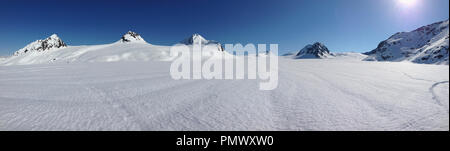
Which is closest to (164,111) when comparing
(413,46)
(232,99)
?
(232,99)

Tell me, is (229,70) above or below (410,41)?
below

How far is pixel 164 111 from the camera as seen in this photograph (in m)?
2.15

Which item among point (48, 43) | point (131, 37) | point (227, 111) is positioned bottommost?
point (227, 111)


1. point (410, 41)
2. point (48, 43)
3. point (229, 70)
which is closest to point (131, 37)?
point (48, 43)

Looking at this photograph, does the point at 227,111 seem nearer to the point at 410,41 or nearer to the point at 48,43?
the point at 48,43

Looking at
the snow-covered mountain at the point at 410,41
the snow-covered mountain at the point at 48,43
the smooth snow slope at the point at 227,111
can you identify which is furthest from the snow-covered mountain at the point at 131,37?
the snow-covered mountain at the point at 410,41

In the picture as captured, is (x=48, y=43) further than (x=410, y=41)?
No

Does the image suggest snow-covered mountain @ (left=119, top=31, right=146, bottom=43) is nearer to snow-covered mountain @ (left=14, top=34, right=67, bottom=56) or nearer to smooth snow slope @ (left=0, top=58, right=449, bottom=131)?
snow-covered mountain @ (left=14, top=34, right=67, bottom=56)

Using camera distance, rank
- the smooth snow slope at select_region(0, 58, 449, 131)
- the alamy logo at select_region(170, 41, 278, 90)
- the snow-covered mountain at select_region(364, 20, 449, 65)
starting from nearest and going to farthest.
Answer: the smooth snow slope at select_region(0, 58, 449, 131)
the alamy logo at select_region(170, 41, 278, 90)
the snow-covered mountain at select_region(364, 20, 449, 65)

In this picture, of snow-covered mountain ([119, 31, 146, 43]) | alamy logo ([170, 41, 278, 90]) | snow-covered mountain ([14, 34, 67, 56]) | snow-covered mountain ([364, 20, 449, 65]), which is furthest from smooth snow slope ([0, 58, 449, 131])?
snow-covered mountain ([364, 20, 449, 65])

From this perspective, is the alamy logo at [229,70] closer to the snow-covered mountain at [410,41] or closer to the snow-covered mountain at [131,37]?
the snow-covered mountain at [131,37]

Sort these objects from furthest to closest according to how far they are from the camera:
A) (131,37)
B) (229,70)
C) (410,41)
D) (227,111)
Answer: (410,41) < (131,37) < (229,70) < (227,111)

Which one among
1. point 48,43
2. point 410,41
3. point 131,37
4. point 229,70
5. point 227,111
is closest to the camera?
point 227,111
